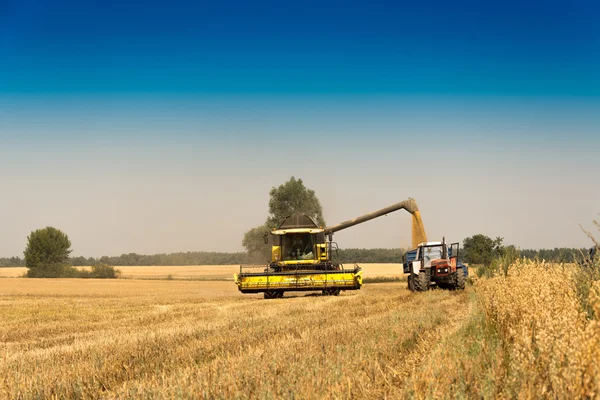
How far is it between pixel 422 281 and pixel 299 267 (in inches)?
201

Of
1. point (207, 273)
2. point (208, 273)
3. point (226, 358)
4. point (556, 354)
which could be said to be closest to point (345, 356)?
point (226, 358)

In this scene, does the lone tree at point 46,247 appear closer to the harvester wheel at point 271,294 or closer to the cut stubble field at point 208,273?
the cut stubble field at point 208,273

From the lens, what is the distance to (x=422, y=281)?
23.8 m

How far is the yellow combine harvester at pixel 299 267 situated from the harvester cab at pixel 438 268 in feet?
9.42

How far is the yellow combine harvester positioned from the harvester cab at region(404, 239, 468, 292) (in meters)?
2.87

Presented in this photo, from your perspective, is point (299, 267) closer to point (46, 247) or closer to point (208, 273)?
point (208, 273)

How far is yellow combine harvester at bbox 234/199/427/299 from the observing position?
22594 mm

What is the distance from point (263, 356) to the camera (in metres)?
6.86

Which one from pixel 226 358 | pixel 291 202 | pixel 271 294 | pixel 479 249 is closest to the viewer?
pixel 226 358

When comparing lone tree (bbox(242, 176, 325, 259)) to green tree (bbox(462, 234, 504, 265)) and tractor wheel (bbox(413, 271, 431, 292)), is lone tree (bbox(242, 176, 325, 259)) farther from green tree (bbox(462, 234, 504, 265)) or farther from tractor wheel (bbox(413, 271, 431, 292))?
tractor wheel (bbox(413, 271, 431, 292))

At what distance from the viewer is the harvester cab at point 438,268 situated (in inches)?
952

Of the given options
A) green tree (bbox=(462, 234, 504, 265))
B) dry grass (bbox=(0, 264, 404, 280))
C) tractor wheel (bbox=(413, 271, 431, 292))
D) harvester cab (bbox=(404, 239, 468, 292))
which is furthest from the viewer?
dry grass (bbox=(0, 264, 404, 280))

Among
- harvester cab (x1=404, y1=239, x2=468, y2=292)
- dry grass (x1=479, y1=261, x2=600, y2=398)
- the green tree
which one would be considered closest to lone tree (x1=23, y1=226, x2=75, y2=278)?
the green tree

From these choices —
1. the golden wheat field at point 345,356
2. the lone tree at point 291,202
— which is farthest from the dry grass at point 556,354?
the lone tree at point 291,202
